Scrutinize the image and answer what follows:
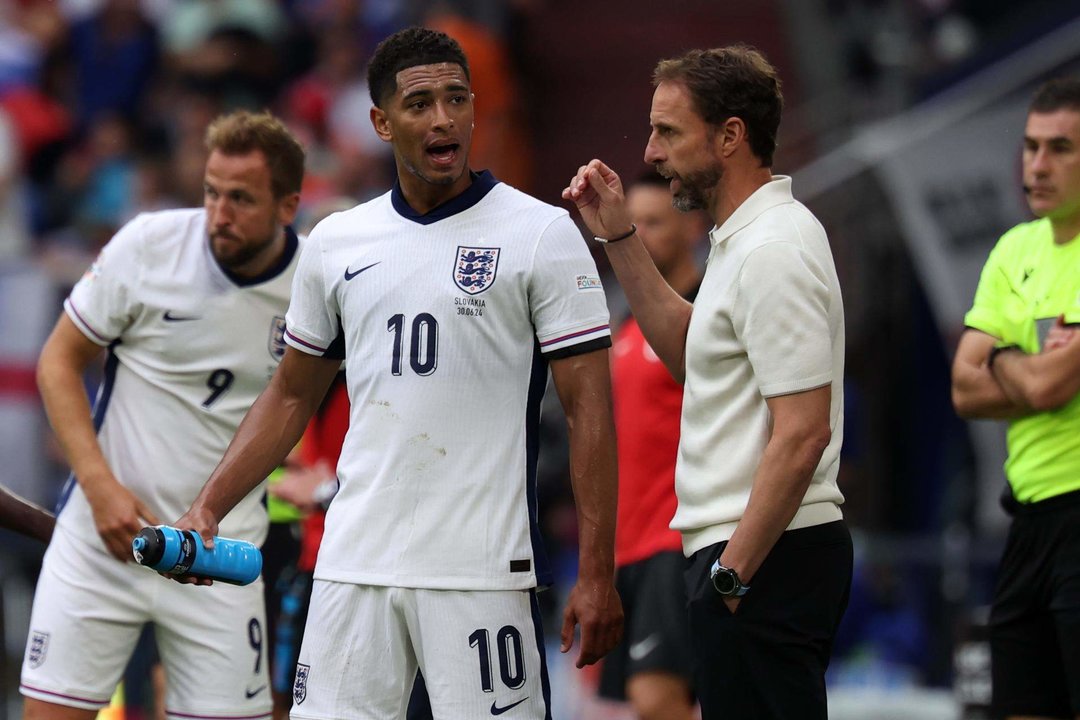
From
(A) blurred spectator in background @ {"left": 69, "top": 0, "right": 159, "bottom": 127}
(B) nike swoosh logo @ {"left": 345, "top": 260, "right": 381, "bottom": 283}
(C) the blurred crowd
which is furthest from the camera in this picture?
(A) blurred spectator in background @ {"left": 69, "top": 0, "right": 159, "bottom": 127}

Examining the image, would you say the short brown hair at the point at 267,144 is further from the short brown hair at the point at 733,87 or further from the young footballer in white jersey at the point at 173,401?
the short brown hair at the point at 733,87

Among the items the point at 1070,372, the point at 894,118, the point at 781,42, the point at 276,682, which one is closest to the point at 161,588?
the point at 276,682

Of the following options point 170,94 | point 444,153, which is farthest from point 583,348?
point 170,94

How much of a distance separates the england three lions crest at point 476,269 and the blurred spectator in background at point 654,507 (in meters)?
2.16

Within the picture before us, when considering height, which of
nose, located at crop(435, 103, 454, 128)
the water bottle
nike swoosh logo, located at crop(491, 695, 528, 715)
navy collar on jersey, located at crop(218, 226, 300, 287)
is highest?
nose, located at crop(435, 103, 454, 128)

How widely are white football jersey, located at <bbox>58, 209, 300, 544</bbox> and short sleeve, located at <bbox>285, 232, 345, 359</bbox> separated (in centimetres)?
96

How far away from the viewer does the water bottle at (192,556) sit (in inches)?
192

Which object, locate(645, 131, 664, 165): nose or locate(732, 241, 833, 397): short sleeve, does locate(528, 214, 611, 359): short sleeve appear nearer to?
locate(645, 131, 664, 165): nose

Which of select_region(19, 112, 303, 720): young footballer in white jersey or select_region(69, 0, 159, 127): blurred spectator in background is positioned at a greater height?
select_region(69, 0, 159, 127): blurred spectator in background

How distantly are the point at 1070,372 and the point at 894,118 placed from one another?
20.0ft

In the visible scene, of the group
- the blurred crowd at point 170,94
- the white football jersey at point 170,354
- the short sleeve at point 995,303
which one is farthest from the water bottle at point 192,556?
the blurred crowd at point 170,94

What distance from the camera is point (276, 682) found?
7691 millimetres

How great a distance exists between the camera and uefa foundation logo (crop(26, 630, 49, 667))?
20.2 feet

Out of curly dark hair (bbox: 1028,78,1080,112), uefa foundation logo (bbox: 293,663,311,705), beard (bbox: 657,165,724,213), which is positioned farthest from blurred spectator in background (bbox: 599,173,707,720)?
uefa foundation logo (bbox: 293,663,311,705)
